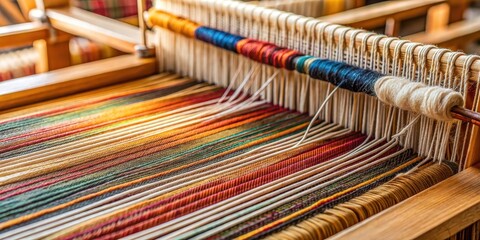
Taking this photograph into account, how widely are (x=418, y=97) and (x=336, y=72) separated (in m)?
0.17

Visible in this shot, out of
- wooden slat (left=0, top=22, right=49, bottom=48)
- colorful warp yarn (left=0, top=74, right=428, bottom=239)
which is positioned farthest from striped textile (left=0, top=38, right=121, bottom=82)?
colorful warp yarn (left=0, top=74, right=428, bottom=239)

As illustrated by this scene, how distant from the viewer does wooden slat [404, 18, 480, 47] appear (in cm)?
172

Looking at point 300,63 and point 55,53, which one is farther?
point 55,53

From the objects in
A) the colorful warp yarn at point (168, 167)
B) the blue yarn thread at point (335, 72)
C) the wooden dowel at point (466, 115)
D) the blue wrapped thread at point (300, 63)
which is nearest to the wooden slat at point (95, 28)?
the colorful warp yarn at point (168, 167)

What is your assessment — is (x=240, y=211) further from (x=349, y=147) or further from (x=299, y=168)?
(x=349, y=147)

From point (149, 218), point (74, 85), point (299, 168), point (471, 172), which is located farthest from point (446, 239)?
point (74, 85)

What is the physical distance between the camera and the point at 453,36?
173 cm

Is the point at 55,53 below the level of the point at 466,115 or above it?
below

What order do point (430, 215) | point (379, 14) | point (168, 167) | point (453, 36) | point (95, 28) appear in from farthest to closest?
1. point (453, 36)
2. point (379, 14)
3. point (95, 28)
4. point (168, 167)
5. point (430, 215)

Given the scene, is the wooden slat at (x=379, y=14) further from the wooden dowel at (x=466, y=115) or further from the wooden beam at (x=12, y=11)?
the wooden beam at (x=12, y=11)

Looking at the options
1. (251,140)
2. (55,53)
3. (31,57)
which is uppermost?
(251,140)

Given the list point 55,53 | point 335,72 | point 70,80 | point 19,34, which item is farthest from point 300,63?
point 55,53

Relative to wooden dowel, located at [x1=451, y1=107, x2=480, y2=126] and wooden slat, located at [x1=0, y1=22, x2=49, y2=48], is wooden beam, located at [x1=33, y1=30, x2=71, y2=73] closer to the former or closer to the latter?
wooden slat, located at [x1=0, y1=22, x2=49, y2=48]

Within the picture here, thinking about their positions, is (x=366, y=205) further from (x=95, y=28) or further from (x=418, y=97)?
(x=95, y=28)
